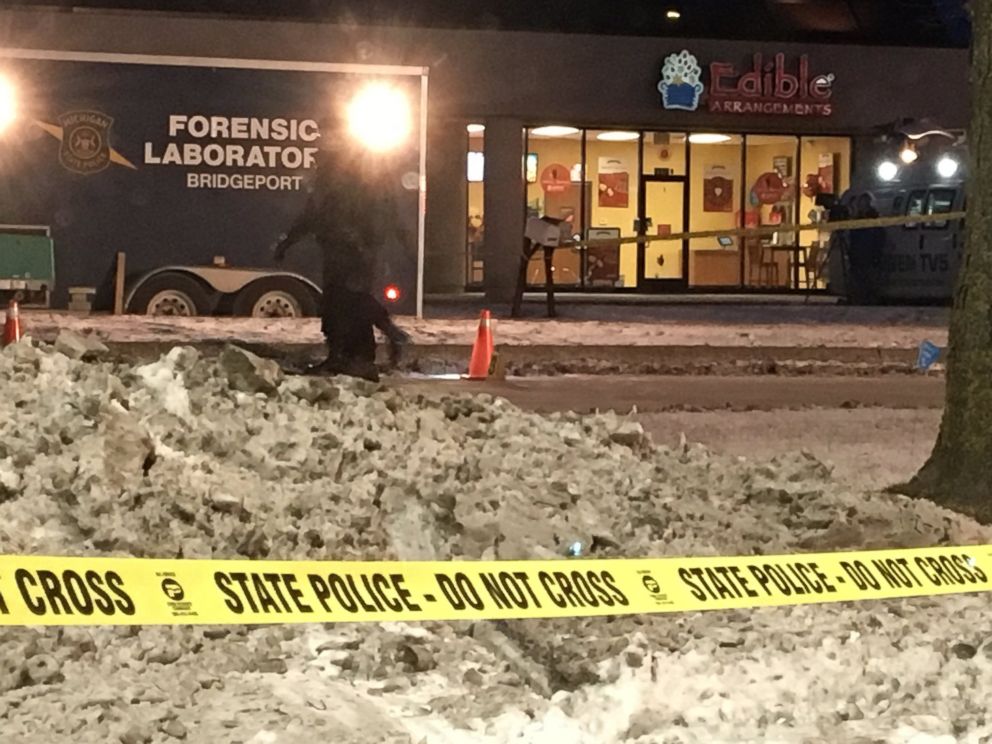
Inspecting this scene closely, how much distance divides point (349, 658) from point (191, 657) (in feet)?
1.58

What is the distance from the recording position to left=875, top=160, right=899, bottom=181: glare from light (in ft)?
79.9

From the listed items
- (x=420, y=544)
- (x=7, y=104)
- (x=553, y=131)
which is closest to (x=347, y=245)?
Result: (x=420, y=544)

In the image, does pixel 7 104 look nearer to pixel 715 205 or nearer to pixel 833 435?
pixel 833 435

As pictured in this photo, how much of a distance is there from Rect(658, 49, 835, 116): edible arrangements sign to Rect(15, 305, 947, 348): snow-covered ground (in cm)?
657

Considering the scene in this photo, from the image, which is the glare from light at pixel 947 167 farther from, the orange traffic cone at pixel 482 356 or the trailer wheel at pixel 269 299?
the orange traffic cone at pixel 482 356

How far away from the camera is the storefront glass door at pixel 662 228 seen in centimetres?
2853

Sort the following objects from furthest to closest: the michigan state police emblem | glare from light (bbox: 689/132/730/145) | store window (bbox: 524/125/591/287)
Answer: glare from light (bbox: 689/132/730/145)
store window (bbox: 524/125/591/287)
the michigan state police emblem

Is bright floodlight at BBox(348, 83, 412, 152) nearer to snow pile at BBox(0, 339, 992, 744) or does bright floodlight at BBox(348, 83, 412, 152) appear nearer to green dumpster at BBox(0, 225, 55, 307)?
green dumpster at BBox(0, 225, 55, 307)

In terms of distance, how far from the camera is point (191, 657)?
160 inches

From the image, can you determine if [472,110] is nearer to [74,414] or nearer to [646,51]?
[646,51]

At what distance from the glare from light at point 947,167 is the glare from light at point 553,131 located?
293 inches

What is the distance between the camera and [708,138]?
92.4 feet

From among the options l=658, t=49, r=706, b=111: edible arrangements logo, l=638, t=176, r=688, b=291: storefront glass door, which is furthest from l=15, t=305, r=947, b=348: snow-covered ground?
l=638, t=176, r=688, b=291: storefront glass door

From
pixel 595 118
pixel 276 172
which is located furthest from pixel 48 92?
pixel 595 118
